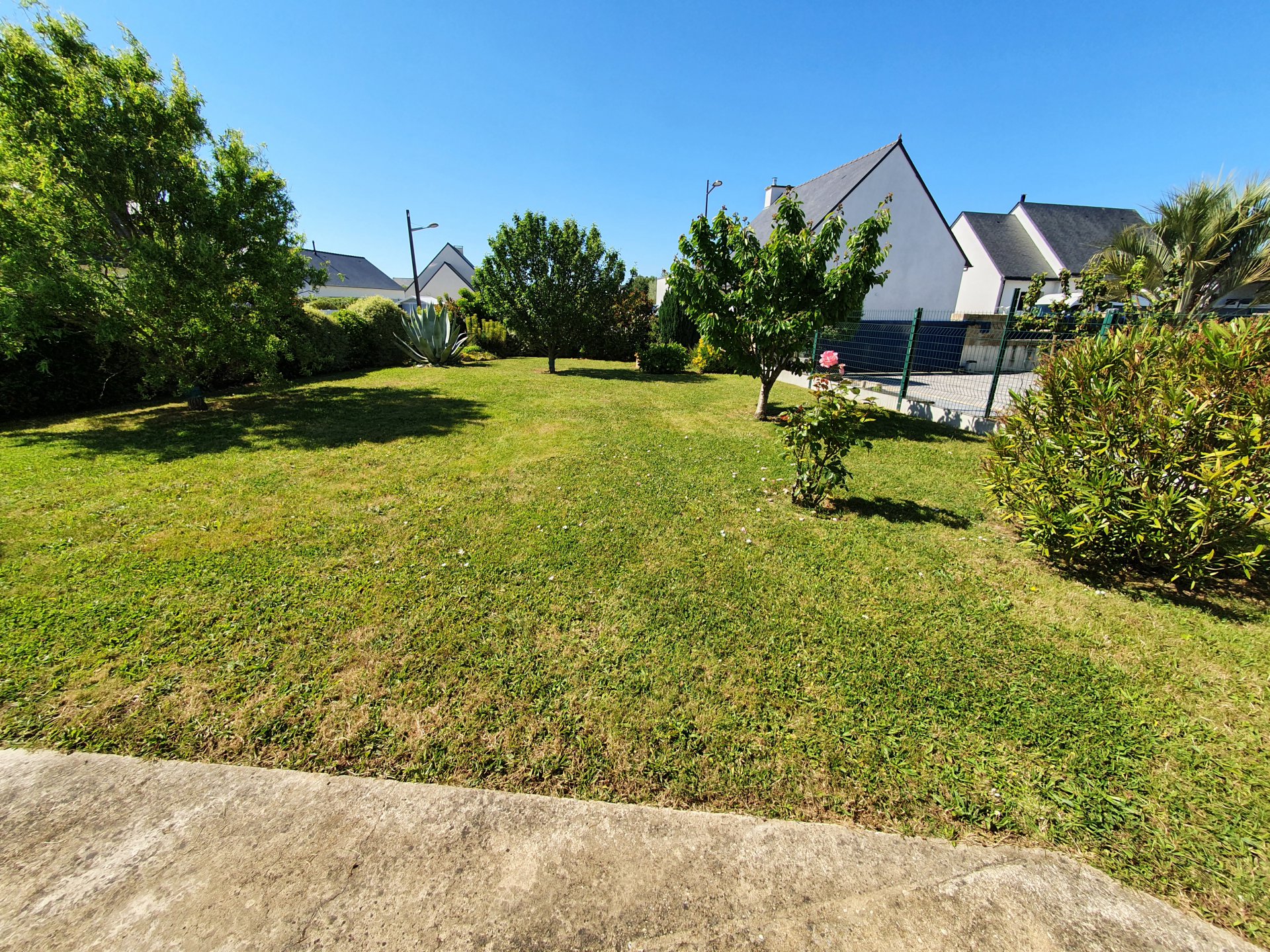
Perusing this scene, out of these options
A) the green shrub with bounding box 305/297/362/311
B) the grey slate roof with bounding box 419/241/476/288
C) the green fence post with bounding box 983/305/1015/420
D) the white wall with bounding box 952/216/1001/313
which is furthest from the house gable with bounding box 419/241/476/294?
the green fence post with bounding box 983/305/1015/420

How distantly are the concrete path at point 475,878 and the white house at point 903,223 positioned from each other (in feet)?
66.7

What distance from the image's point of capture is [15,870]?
1682 mm

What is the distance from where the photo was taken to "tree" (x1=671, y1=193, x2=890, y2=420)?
8.21 meters

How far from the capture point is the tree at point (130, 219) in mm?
6594

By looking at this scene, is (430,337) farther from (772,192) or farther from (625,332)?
(772,192)

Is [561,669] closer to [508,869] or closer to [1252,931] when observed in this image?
[508,869]

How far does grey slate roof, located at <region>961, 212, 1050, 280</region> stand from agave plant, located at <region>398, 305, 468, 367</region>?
28.6 m

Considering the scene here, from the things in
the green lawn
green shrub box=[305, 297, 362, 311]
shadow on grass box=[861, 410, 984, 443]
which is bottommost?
the green lawn

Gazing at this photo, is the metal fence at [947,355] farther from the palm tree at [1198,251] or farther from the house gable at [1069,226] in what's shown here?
the house gable at [1069,226]

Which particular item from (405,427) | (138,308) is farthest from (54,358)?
(405,427)

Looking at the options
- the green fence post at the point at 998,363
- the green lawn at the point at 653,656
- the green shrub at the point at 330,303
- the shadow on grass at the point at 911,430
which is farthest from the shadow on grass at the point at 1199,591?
the green shrub at the point at 330,303

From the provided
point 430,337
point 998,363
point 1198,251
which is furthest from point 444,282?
point 1198,251

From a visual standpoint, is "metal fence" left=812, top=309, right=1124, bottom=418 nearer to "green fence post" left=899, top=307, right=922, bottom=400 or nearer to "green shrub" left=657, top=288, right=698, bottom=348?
"green fence post" left=899, top=307, right=922, bottom=400

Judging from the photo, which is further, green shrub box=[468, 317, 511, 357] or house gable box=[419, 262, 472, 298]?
house gable box=[419, 262, 472, 298]
